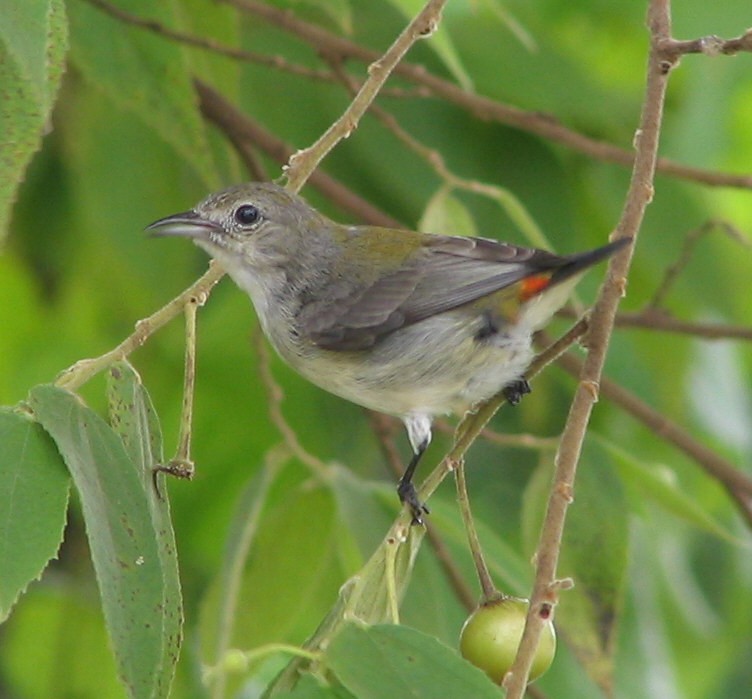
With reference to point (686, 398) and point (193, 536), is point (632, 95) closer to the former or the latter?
point (686, 398)

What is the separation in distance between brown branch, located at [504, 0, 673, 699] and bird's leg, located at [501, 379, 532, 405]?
67cm

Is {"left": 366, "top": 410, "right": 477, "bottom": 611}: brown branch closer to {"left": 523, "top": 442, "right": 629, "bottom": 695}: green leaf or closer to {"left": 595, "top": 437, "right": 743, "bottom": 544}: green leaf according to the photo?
{"left": 523, "top": 442, "right": 629, "bottom": 695}: green leaf

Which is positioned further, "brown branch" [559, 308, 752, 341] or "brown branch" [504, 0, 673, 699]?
"brown branch" [559, 308, 752, 341]

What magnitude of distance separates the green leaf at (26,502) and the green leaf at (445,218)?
1.32 meters

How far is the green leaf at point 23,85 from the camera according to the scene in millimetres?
1672

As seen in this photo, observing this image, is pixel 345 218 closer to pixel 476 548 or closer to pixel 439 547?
pixel 439 547

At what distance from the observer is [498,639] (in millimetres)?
1977

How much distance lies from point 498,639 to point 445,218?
48.5 inches

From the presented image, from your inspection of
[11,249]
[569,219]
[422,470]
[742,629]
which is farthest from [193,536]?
[742,629]

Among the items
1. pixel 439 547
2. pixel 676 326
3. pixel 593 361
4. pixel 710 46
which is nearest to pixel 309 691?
pixel 593 361

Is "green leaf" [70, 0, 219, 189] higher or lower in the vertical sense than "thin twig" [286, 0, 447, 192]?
higher

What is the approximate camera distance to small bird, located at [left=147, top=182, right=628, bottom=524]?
9.32 ft

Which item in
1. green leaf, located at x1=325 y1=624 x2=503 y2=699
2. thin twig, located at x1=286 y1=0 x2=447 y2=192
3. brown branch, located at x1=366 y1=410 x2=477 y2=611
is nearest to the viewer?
green leaf, located at x1=325 y1=624 x2=503 y2=699

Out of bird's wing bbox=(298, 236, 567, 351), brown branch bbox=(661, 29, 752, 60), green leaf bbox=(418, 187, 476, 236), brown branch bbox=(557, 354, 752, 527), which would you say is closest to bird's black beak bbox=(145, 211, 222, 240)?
bird's wing bbox=(298, 236, 567, 351)
